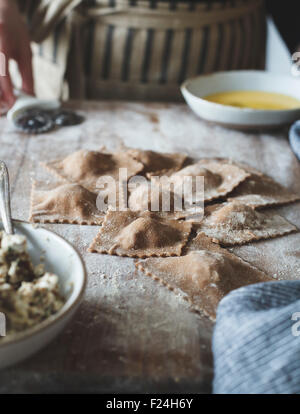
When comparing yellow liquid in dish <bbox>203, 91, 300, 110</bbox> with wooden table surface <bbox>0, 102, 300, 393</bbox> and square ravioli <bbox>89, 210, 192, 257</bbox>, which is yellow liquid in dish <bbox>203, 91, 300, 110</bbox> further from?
square ravioli <bbox>89, 210, 192, 257</bbox>

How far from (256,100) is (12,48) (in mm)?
1104

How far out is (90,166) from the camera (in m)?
1.52

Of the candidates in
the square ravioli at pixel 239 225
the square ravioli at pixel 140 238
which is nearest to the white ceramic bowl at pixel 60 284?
the square ravioli at pixel 140 238

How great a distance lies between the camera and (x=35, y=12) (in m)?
2.23

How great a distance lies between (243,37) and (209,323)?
1.96 m

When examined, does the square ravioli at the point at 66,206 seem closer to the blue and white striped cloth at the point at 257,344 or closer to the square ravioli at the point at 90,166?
the square ravioli at the point at 90,166

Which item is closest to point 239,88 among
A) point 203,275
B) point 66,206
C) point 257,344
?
point 66,206

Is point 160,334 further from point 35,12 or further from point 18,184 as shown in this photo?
point 35,12

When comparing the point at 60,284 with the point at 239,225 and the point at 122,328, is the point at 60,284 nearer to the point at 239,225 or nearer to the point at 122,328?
the point at 122,328

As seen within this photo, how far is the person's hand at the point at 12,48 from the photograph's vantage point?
1867mm

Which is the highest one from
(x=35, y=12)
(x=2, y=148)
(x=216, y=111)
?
(x=35, y=12)

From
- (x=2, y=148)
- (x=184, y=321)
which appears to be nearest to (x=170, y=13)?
(x=2, y=148)

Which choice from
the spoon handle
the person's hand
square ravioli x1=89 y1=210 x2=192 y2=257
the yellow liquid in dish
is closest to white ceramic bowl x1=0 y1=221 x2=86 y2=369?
the spoon handle

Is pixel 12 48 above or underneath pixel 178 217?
above
